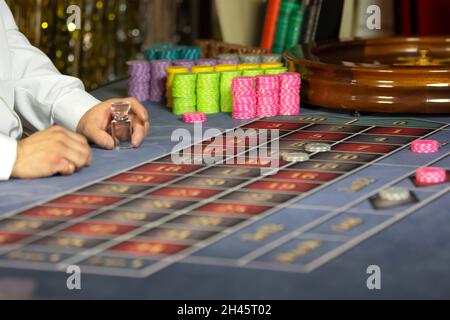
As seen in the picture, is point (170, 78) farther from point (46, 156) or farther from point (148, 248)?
point (148, 248)

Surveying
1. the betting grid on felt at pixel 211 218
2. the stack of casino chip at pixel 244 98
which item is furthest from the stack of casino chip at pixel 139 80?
the betting grid on felt at pixel 211 218

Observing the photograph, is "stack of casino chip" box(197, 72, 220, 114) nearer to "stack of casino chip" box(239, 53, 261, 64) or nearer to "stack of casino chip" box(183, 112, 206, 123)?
"stack of casino chip" box(183, 112, 206, 123)

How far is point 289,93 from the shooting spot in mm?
3320

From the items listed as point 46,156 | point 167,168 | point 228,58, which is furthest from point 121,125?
point 228,58

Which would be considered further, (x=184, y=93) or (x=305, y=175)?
(x=184, y=93)

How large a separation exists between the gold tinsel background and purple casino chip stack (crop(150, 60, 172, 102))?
4.00 feet

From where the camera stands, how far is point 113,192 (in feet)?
7.75

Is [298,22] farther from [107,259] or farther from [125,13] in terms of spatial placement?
[107,259]

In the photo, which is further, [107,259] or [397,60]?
[397,60]

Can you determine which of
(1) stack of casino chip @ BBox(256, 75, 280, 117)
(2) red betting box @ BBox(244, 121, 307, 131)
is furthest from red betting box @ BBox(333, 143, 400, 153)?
(1) stack of casino chip @ BBox(256, 75, 280, 117)

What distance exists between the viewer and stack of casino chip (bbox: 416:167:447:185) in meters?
2.39

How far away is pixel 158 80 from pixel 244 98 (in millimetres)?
513

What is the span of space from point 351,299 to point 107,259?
51cm
